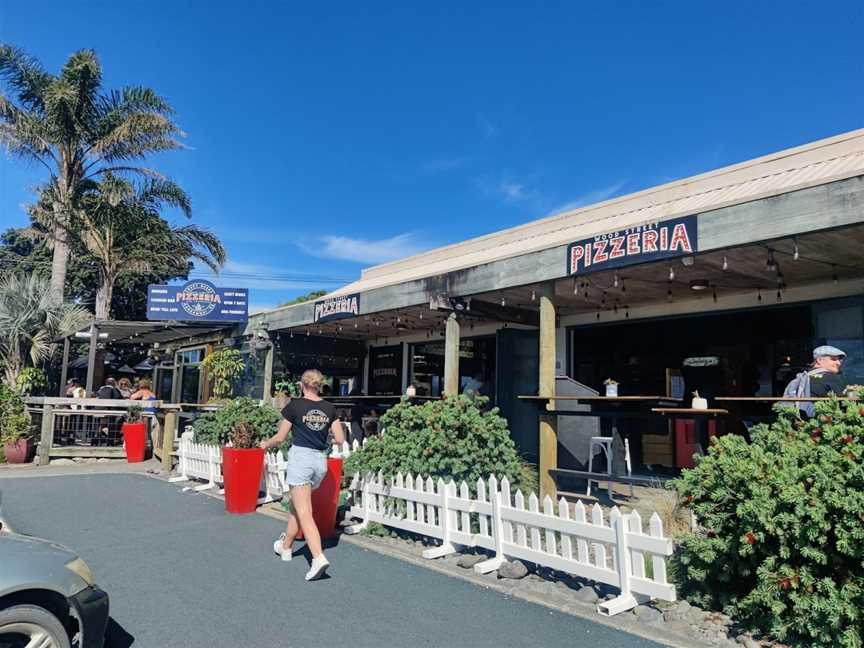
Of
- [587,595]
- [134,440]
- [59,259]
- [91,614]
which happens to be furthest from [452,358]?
[59,259]

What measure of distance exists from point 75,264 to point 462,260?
2242cm

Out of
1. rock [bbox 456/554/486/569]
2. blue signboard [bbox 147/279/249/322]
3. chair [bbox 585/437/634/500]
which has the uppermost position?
blue signboard [bbox 147/279/249/322]

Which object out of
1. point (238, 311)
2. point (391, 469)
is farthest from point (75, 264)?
point (391, 469)

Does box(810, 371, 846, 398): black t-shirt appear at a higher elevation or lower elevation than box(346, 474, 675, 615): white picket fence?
higher

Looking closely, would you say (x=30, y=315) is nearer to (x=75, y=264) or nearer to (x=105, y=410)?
(x=105, y=410)

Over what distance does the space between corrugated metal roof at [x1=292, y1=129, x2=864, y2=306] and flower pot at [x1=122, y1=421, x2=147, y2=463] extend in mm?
5826

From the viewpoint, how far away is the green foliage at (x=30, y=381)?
15.2m

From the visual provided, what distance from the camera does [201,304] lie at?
580 inches

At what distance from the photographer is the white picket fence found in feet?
13.4

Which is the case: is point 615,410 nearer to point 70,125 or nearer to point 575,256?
point 575,256

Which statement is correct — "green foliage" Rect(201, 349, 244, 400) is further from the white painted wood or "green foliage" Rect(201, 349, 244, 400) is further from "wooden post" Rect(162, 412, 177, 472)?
the white painted wood

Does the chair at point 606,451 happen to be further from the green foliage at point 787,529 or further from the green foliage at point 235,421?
the green foliage at point 235,421

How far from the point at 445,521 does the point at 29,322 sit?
16.0m

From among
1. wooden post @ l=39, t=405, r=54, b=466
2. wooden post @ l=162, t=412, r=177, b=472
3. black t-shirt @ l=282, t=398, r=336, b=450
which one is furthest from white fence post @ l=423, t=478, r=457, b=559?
wooden post @ l=39, t=405, r=54, b=466
